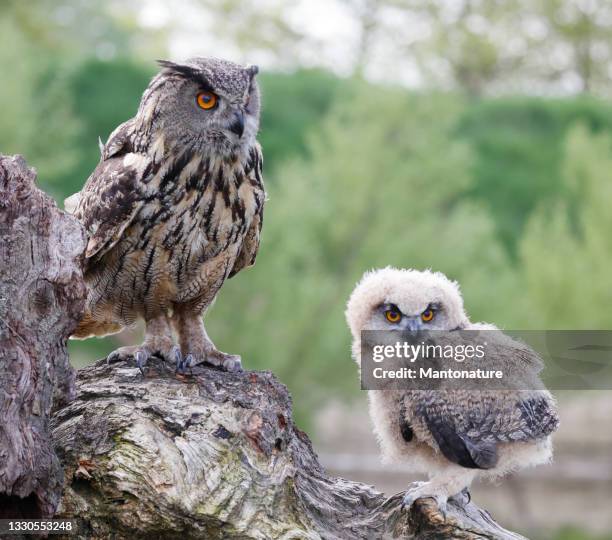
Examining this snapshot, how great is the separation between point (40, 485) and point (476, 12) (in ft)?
35.4

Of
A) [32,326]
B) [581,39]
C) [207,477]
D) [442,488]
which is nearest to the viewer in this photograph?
[32,326]

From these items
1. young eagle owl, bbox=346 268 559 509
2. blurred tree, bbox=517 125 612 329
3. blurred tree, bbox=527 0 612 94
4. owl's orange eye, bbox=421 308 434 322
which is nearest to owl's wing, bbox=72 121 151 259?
young eagle owl, bbox=346 268 559 509

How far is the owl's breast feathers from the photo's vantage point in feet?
7.25

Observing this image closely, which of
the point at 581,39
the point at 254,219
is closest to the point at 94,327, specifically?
the point at 254,219

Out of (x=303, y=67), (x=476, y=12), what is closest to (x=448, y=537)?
(x=303, y=67)

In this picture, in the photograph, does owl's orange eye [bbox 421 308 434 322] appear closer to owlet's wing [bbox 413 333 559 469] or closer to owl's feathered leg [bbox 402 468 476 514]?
owlet's wing [bbox 413 333 559 469]

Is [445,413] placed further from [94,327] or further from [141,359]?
[94,327]

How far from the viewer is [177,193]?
2209 mm

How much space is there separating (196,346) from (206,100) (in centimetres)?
67

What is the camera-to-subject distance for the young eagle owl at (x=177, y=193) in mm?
2205

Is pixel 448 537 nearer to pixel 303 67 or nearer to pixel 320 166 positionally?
pixel 320 166

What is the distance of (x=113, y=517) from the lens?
187cm

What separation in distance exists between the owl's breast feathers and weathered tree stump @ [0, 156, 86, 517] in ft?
1.22

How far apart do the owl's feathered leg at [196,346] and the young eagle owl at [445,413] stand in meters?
0.36
